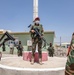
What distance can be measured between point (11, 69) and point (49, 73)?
128cm

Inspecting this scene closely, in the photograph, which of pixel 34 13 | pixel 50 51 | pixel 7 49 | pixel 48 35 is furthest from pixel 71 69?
pixel 7 49

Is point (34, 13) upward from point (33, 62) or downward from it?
upward

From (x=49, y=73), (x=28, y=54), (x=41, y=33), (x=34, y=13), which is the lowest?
(x=49, y=73)

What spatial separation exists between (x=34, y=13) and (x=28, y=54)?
7.38 feet

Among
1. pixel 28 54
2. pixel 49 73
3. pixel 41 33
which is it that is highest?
pixel 41 33

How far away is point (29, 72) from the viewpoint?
22.9 feet

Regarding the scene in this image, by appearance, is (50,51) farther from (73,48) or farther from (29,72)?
(73,48)

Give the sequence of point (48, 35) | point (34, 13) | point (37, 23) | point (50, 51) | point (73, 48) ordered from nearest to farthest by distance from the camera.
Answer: point (73, 48) < point (37, 23) < point (34, 13) < point (50, 51) < point (48, 35)

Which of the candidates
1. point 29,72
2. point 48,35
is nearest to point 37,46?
point 29,72

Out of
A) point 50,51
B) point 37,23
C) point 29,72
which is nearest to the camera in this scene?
point 29,72

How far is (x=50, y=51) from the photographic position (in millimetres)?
15375

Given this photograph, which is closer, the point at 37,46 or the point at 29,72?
the point at 29,72

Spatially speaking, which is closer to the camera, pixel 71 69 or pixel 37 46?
pixel 71 69

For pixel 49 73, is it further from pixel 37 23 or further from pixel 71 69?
pixel 71 69
